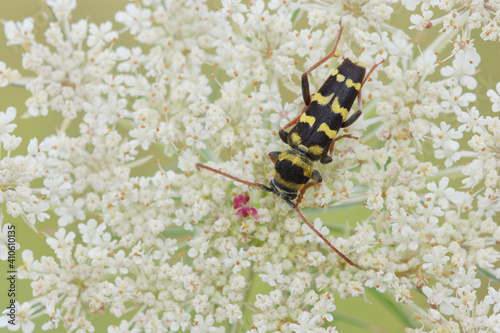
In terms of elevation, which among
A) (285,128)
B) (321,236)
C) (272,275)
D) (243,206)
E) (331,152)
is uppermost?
(285,128)

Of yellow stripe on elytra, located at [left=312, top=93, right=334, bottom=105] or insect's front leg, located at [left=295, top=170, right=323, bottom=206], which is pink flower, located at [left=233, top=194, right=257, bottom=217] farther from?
yellow stripe on elytra, located at [left=312, top=93, right=334, bottom=105]

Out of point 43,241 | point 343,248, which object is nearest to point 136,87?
point 43,241

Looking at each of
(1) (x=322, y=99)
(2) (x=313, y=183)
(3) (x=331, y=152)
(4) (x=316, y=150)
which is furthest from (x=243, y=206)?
(1) (x=322, y=99)

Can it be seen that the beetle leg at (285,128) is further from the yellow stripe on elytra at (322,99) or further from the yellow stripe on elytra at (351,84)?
the yellow stripe on elytra at (351,84)

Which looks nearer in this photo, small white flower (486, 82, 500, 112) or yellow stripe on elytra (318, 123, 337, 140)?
yellow stripe on elytra (318, 123, 337, 140)

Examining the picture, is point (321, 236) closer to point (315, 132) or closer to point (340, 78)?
point (315, 132)

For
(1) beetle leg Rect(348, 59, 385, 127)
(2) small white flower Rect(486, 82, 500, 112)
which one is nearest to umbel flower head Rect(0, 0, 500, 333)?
(2) small white flower Rect(486, 82, 500, 112)

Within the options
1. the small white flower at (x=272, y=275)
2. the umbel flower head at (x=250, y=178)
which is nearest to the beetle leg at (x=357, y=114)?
the umbel flower head at (x=250, y=178)
